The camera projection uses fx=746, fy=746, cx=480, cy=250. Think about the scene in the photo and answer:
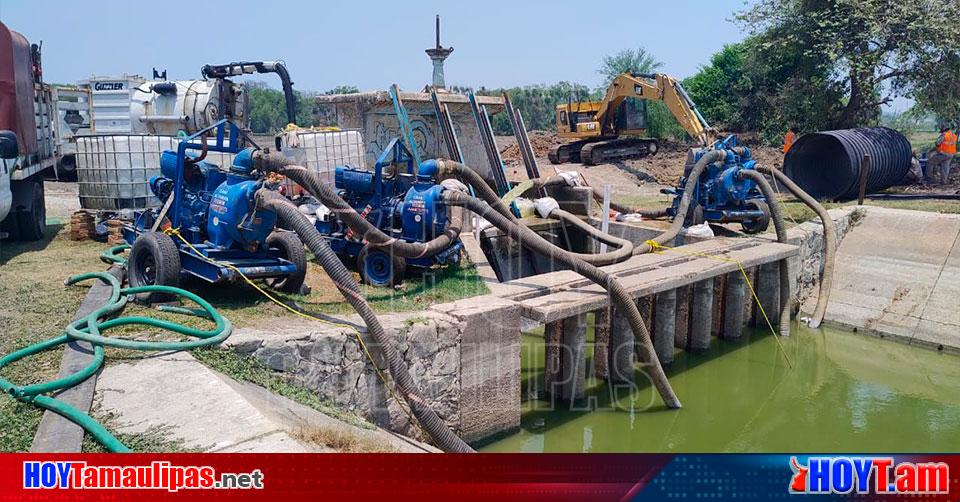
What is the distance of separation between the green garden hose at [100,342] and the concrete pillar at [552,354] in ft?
12.2

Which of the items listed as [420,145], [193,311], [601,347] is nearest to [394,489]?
[193,311]

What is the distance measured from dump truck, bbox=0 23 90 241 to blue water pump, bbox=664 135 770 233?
385 inches

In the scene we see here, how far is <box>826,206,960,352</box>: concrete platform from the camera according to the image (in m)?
11.5

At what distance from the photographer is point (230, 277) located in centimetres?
686

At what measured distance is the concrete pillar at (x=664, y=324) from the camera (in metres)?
9.70

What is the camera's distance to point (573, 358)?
330 inches

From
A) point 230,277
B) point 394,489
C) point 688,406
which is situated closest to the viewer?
point 394,489

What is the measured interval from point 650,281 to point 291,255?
438 centimetres

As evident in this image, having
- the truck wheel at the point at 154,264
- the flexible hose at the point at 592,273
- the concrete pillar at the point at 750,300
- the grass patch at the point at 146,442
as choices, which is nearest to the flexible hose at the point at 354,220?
the flexible hose at the point at 592,273

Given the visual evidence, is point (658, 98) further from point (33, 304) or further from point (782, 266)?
point (33, 304)

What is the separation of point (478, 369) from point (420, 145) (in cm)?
799

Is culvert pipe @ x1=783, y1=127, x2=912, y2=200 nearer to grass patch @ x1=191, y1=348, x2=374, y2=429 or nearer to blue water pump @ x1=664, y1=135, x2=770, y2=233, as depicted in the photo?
blue water pump @ x1=664, y1=135, x2=770, y2=233

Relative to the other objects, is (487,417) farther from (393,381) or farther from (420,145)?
(420,145)

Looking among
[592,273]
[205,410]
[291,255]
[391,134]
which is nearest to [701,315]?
[592,273]
